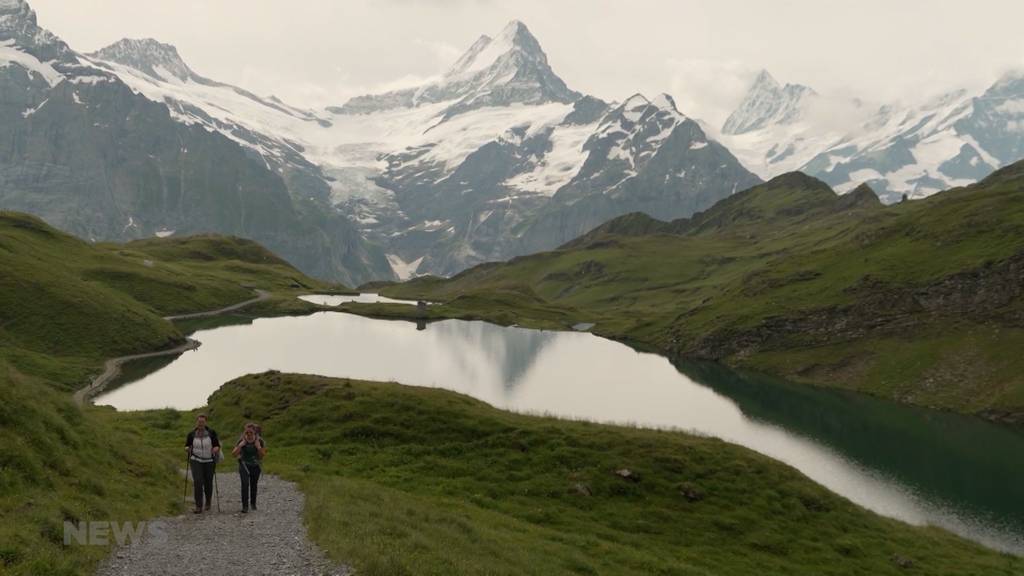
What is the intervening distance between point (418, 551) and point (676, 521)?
22939mm

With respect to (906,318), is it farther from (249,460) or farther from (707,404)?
(249,460)


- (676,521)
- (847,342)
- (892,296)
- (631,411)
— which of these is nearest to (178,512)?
(676,521)

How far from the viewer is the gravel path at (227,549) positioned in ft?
75.7

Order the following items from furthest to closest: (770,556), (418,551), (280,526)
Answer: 1. (770,556)
2. (280,526)
3. (418,551)

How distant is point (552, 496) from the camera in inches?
1812

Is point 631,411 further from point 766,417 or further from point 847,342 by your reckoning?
point 847,342

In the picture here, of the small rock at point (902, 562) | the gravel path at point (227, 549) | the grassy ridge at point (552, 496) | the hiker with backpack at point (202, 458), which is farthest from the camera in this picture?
the small rock at point (902, 562)

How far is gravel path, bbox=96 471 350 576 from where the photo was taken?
2306cm

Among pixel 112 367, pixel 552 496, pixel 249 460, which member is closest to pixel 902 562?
pixel 552 496

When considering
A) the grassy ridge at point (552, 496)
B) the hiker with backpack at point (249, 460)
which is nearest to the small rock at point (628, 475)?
the grassy ridge at point (552, 496)

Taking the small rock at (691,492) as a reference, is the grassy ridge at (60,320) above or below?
above

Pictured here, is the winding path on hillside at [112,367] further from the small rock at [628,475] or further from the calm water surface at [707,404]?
the small rock at [628,475]

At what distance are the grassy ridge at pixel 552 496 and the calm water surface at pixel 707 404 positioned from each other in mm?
24669

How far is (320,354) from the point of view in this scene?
143500mm
